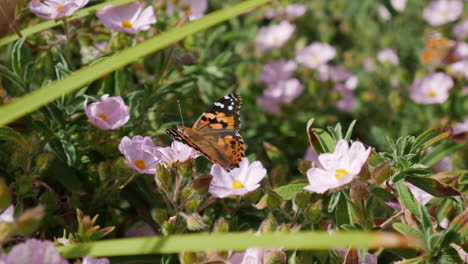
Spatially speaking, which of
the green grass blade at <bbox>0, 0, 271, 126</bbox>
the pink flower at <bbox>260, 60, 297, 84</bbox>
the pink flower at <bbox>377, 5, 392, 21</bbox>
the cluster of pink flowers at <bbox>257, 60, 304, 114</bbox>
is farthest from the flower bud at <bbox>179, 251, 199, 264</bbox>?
the pink flower at <bbox>377, 5, 392, 21</bbox>

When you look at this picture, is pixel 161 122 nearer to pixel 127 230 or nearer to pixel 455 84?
pixel 127 230

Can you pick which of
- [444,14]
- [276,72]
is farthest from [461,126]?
[444,14]

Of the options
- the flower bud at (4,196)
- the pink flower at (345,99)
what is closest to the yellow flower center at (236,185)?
the flower bud at (4,196)

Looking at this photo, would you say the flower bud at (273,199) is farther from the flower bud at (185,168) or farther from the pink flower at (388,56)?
the pink flower at (388,56)

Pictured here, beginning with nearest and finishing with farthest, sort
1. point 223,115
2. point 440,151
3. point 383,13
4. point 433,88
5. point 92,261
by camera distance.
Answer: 1. point 92,261
2. point 223,115
3. point 440,151
4. point 433,88
5. point 383,13

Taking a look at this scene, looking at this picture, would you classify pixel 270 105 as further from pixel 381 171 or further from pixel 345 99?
pixel 381 171

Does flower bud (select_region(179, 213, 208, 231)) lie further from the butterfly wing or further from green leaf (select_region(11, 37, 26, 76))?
green leaf (select_region(11, 37, 26, 76))
